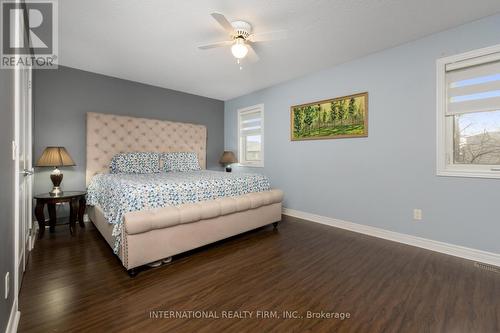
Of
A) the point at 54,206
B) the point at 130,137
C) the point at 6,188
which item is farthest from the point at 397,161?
the point at 54,206

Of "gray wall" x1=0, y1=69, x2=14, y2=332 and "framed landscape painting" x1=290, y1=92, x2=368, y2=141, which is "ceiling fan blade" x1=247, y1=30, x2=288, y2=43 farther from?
"gray wall" x1=0, y1=69, x2=14, y2=332

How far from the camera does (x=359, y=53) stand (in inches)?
122

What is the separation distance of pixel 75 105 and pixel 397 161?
4.79 m

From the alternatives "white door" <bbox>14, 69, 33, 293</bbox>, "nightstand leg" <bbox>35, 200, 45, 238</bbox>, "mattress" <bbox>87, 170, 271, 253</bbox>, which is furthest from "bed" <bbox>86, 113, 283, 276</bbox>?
"white door" <bbox>14, 69, 33, 293</bbox>

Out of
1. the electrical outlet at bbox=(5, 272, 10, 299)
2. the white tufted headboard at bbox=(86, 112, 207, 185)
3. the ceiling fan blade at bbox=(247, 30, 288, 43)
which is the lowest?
the electrical outlet at bbox=(5, 272, 10, 299)

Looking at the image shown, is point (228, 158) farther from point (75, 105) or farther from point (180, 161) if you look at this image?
point (75, 105)

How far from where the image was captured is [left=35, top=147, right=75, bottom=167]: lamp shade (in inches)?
117

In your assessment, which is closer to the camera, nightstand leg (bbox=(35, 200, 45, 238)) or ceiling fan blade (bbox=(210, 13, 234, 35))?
ceiling fan blade (bbox=(210, 13, 234, 35))

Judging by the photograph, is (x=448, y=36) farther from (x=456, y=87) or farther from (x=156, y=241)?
(x=156, y=241)

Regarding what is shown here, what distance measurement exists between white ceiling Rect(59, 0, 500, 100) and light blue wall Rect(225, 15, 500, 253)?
0.20 metres

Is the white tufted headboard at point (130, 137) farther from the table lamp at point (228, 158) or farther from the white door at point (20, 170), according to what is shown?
the white door at point (20, 170)

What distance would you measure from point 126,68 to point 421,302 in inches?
178

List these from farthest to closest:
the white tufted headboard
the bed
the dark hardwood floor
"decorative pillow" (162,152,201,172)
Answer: "decorative pillow" (162,152,201,172)
the white tufted headboard
the bed
the dark hardwood floor

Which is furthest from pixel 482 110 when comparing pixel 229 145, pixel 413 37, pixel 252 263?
pixel 229 145
